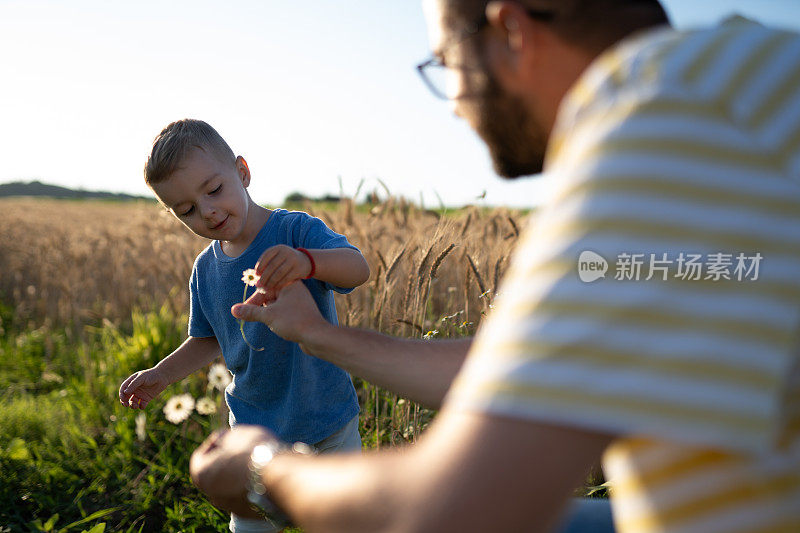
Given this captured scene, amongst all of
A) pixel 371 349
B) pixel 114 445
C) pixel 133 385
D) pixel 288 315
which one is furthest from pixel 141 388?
pixel 114 445

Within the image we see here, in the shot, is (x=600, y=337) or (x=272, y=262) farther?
(x=272, y=262)

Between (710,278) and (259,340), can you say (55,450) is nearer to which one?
(259,340)

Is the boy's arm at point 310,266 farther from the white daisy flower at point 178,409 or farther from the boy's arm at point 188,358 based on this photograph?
the white daisy flower at point 178,409

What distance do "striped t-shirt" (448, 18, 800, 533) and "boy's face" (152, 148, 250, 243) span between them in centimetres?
148

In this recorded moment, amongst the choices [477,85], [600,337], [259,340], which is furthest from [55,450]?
[600,337]

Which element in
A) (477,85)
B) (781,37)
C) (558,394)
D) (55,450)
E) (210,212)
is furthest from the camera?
(55,450)

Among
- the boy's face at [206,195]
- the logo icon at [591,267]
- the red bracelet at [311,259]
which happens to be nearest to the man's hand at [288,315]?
the red bracelet at [311,259]

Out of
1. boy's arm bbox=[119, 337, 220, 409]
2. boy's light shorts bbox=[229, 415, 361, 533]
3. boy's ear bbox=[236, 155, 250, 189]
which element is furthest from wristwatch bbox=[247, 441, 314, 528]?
boy's ear bbox=[236, 155, 250, 189]

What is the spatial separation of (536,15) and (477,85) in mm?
142

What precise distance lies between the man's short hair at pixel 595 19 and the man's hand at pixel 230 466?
730 mm

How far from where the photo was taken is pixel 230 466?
926mm

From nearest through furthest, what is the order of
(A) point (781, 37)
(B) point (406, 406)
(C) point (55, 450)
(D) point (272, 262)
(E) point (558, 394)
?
(E) point (558, 394), (A) point (781, 37), (D) point (272, 262), (B) point (406, 406), (C) point (55, 450)

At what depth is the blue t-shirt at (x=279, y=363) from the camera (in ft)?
6.45

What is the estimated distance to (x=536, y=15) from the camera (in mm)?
822
